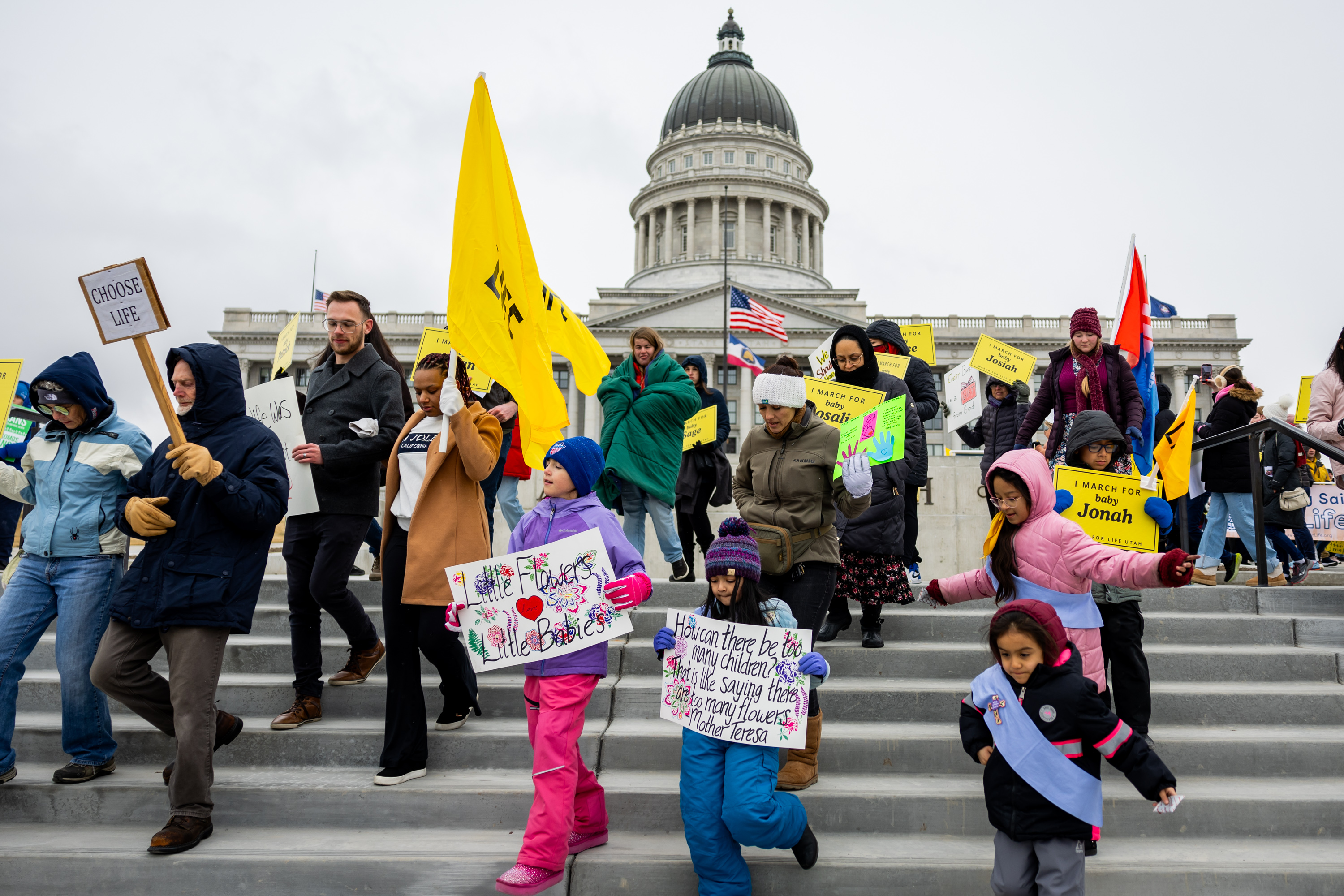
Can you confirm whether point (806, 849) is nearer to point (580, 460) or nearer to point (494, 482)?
point (580, 460)

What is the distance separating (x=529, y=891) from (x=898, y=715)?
214cm

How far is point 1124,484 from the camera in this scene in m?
4.34

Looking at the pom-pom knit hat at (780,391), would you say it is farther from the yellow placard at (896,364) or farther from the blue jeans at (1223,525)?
the blue jeans at (1223,525)

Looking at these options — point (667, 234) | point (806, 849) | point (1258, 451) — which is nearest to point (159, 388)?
point (806, 849)

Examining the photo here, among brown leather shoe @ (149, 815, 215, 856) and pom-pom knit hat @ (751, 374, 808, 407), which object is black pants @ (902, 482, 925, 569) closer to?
pom-pom knit hat @ (751, 374, 808, 407)

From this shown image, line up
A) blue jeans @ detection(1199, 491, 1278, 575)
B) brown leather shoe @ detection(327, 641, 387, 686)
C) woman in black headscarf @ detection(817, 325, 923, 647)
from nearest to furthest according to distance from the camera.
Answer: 1. brown leather shoe @ detection(327, 641, 387, 686)
2. woman in black headscarf @ detection(817, 325, 923, 647)
3. blue jeans @ detection(1199, 491, 1278, 575)

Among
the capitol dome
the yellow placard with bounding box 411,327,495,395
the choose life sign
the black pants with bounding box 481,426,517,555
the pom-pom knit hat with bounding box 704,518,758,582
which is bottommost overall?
the choose life sign

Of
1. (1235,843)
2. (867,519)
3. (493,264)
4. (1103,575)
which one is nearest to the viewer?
(1103,575)

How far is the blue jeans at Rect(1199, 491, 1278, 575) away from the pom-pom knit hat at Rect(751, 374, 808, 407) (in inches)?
194

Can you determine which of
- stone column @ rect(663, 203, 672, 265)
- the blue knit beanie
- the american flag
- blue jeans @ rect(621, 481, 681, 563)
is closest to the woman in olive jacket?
the blue knit beanie

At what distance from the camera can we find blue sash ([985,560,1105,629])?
3834 mm

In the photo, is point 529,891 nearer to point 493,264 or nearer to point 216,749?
point 216,749

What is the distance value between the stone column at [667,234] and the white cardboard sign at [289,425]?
63.3 metres

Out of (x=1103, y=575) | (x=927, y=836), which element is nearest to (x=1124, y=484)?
(x=1103, y=575)
